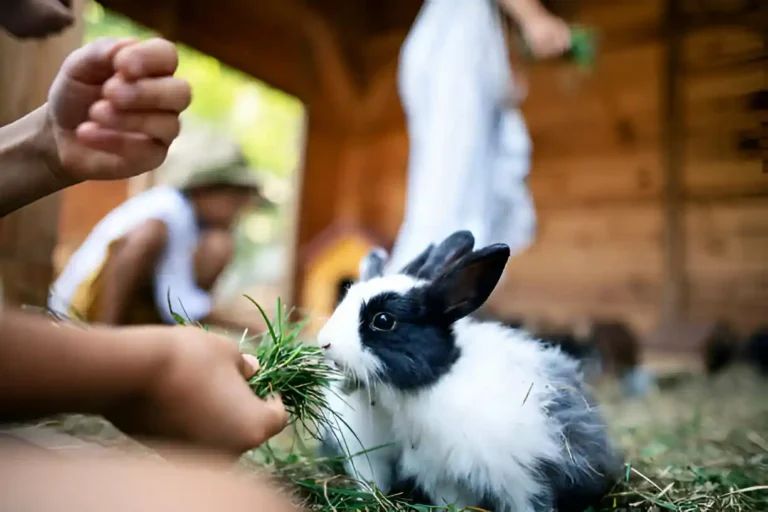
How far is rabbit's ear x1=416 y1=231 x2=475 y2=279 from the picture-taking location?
944mm

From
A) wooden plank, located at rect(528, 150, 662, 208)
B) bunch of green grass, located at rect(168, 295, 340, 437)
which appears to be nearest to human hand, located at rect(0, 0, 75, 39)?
bunch of green grass, located at rect(168, 295, 340, 437)

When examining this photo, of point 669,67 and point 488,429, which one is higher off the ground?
point 669,67

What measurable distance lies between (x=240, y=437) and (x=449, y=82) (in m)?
1.20

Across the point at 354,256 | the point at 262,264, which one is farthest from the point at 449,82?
the point at 262,264

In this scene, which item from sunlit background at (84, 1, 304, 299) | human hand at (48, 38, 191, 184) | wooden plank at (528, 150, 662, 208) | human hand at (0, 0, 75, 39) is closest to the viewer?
human hand at (48, 38, 191, 184)

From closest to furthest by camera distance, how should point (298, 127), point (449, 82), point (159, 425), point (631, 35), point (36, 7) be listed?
point (159, 425) < point (36, 7) < point (449, 82) < point (631, 35) < point (298, 127)

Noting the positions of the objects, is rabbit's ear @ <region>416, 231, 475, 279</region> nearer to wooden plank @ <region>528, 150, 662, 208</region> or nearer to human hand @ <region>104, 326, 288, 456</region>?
human hand @ <region>104, 326, 288, 456</region>

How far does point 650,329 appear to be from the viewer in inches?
155

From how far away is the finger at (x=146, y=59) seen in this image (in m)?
0.63

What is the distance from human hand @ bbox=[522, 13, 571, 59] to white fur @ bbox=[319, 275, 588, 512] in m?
0.71

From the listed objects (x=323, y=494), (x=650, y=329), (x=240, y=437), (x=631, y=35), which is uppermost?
(x=631, y=35)

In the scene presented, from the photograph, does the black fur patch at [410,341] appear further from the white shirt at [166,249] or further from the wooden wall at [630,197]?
the wooden wall at [630,197]

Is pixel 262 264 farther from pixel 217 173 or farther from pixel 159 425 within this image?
pixel 159 425

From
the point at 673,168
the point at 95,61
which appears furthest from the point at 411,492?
the point at 673,168
